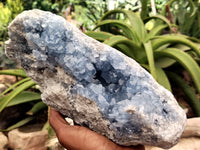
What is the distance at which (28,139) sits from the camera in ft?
4.73

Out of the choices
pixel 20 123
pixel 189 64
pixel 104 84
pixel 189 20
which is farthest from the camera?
pixel 189 20

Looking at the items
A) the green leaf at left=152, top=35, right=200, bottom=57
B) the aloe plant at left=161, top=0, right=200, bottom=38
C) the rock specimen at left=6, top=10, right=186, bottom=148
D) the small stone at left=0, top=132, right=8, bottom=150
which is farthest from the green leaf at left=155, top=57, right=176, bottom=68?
the small stone at left=0, top=132, right=8, bottom=150

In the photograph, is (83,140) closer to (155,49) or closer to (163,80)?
(163,80)

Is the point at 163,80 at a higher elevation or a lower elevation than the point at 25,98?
higher

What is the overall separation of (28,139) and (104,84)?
937 mm

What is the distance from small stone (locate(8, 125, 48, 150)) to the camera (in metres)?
1.44

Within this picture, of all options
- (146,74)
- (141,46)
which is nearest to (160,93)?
(146,74)

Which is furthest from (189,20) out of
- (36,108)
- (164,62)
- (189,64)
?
(36,108)

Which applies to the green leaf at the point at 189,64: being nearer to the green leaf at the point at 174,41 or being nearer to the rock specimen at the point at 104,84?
the green leaf at the point at 174,41

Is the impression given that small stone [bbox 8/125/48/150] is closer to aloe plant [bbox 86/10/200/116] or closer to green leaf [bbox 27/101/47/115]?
Answer: green leaf [bbox 27/101/47/115]

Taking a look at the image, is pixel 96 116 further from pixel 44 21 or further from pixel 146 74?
pixel 44 21

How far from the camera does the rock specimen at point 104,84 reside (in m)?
0.66

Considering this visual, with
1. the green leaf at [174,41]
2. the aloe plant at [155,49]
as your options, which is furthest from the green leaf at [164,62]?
the green leaf at [174,41]

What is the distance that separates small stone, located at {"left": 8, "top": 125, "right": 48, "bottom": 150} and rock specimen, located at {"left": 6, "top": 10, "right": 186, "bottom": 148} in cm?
81
